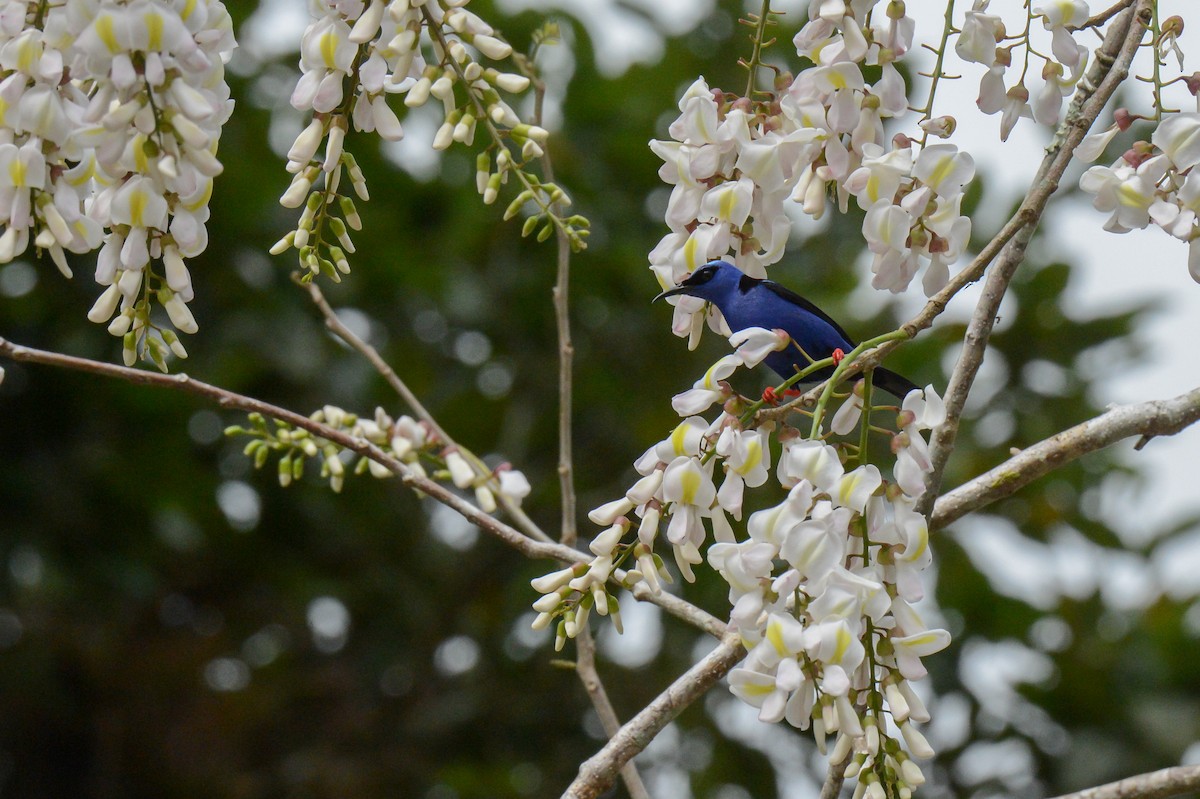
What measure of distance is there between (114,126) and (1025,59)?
100cm

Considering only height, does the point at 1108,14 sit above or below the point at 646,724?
above

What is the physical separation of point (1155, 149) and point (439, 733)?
400cm

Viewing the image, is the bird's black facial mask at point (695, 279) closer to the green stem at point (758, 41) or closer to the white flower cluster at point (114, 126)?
the green stem at point (758, 41)

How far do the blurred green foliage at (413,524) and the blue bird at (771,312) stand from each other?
2.74 metres

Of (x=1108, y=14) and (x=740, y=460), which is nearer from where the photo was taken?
(x=740, y=460)

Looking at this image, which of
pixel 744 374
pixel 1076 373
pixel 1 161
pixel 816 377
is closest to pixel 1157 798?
pixel 816 377

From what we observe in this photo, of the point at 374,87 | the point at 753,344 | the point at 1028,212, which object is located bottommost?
the point at 753,344

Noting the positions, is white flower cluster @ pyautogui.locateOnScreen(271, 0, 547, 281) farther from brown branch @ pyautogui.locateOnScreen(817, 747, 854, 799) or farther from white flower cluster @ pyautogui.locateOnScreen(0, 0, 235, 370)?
brown branch @ pyautogui.locateOnScreen(817, 747, 854, 799)

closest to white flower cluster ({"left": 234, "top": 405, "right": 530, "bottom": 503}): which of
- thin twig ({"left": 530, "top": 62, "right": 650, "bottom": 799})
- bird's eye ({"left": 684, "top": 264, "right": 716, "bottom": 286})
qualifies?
thin twig ({"left": 530, "top": 62, "right": 650, "bottom": 799})

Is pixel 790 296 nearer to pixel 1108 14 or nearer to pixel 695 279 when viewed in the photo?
pixel 695 279

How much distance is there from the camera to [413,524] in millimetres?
5039

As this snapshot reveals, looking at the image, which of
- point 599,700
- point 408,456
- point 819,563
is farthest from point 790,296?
point 408,456

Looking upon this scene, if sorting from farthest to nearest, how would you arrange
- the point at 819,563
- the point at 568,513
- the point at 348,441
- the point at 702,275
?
the point at 568,513
the point at 348,441
the point at 702,275
the point at 819,563

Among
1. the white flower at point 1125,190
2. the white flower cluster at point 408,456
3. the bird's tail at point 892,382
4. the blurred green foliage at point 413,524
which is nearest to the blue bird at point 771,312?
the bird's tail at point 892,382
